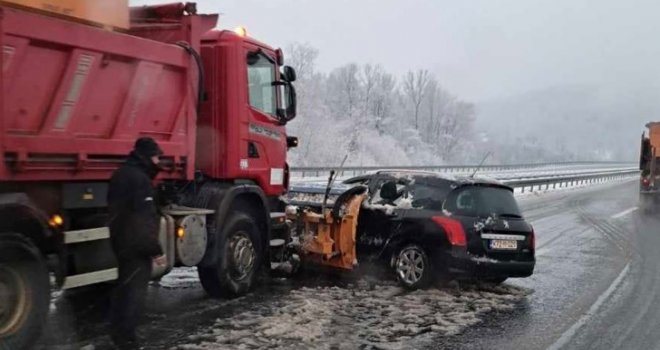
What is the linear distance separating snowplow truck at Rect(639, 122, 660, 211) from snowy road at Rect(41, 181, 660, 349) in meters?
20.6

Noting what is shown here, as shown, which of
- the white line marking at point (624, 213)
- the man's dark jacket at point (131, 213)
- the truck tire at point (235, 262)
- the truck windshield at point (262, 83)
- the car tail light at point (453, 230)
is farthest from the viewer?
the white line marking at point (624, 213)

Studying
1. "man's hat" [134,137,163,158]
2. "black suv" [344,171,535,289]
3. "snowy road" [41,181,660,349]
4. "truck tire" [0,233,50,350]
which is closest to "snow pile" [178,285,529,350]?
"snowy road" [41,181,660,349]

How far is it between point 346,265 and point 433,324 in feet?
7.00

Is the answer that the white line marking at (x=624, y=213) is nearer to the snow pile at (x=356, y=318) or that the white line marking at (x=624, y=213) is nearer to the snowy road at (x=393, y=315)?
the snowy road at (x=393, y=315)

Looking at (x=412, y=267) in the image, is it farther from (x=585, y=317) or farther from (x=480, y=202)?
(x=585, y=317)

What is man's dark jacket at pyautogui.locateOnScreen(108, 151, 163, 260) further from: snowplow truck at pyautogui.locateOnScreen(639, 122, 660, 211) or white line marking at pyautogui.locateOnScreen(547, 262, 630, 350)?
snowplow truck at pyautogui.locateOnScreen(639, 122, 660, 211)

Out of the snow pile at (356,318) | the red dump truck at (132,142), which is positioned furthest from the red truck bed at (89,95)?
the snow pile at (356,318)

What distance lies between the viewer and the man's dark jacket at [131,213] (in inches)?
197

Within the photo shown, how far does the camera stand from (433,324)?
6316 mm

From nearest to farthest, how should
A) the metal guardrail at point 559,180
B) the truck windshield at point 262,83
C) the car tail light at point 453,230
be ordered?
the truck windshield at point 262,83 → the car tail light at point 453,230 → the metal guardrail at point 559,180

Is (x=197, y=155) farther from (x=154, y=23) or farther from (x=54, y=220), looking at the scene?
(x=54, y=220)

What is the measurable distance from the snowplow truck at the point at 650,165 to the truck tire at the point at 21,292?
27431 mm

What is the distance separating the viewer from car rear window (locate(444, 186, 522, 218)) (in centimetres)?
808

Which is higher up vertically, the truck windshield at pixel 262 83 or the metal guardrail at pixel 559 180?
the truck windshield at pixel 262 83
